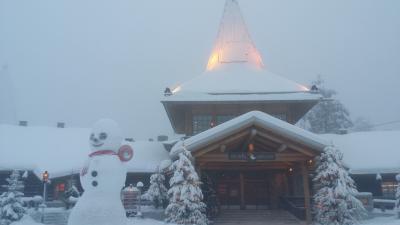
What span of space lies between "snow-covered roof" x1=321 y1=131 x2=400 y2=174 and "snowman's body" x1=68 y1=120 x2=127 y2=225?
51.6ft

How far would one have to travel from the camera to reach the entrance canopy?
16.4m

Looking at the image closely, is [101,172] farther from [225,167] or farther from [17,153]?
[17,153]

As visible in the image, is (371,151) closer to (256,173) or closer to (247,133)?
(256,173)

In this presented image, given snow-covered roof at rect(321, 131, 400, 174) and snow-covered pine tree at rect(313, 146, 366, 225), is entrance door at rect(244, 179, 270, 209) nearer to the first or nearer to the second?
snow-covered roof at rect(321, 131, 400, 174)

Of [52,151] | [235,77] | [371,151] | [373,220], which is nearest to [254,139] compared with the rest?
[373,220]

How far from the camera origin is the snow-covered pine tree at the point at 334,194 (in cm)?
1538

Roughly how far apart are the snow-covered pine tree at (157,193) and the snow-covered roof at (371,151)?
409 inches

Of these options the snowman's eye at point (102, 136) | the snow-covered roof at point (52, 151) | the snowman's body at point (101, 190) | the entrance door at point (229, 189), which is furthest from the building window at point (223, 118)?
the snowman's eye at point (102, 136)

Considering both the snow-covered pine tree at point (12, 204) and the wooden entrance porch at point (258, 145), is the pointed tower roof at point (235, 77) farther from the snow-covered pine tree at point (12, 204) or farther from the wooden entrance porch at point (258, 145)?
the snow-covered pine tree at point (12, 204)

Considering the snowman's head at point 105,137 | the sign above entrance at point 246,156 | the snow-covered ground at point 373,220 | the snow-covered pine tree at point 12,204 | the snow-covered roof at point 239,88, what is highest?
the snow-covered roof at point 239,88

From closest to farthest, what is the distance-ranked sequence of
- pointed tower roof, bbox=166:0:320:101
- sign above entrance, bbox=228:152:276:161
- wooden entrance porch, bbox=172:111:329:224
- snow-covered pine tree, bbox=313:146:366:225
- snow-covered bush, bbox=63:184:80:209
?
1. snow-covered pine tree, bbox=313:146:366:225
2. wooden entrance porch, bbox=172:111:329:224
3. sign above entrance, bbox=228:152:276:161
4. snow-covered bush, bbox=63:184:80:209
5. pointed tower roof, bbox=166:0:320:101

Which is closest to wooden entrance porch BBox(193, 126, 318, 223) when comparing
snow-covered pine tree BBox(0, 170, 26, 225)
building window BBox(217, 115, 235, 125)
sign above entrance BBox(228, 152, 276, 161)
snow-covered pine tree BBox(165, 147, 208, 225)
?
sign above entrance BBox(228, 152, 276, 161)

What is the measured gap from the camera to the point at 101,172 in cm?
1141

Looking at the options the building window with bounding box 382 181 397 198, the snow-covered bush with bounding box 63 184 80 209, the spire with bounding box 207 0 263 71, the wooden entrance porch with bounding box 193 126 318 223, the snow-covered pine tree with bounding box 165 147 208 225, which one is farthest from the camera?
the spire with bounding box 207 0 263 71
